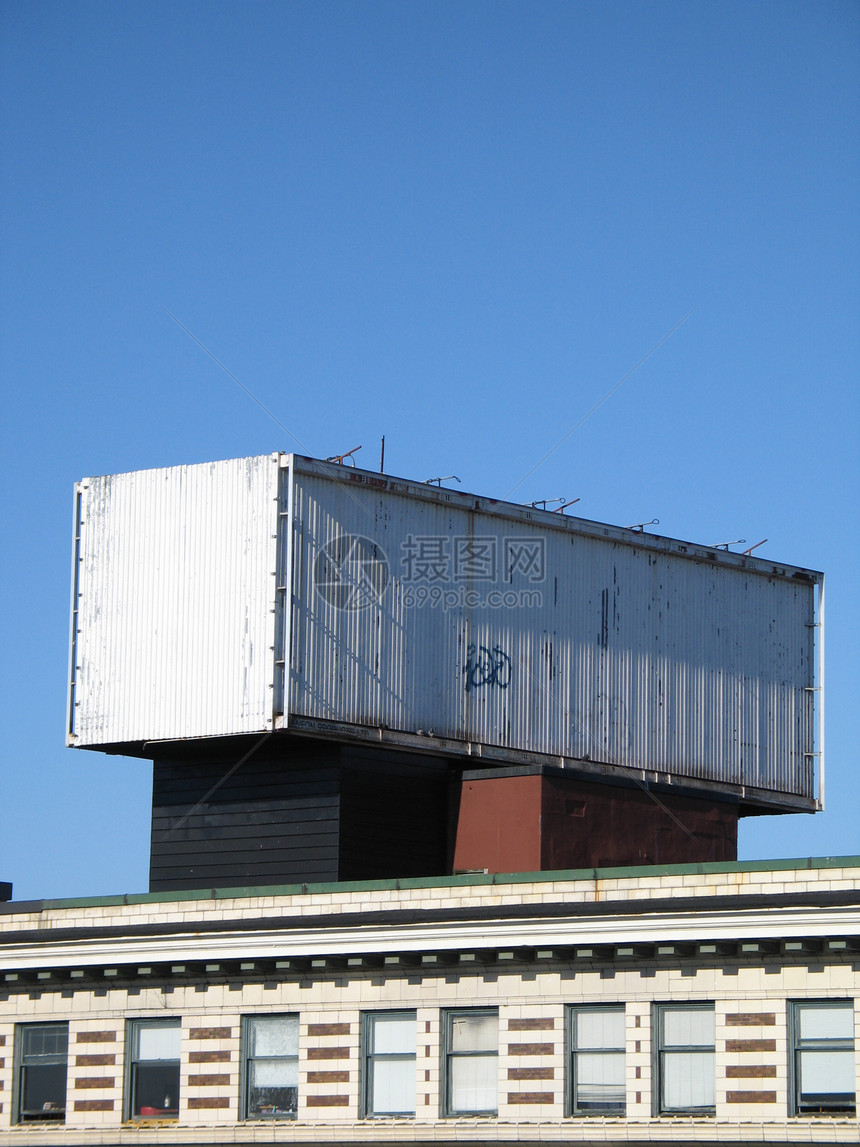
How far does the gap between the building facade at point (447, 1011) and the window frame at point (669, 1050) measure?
39 mm

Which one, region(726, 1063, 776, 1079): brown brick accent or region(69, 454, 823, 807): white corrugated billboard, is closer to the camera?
region(726, 1063, 776, 1079): brown brick accent

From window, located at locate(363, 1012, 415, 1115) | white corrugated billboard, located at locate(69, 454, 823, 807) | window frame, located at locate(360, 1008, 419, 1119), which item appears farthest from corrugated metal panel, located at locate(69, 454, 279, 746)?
window, located at locate(363, 1012, 415, 1115)

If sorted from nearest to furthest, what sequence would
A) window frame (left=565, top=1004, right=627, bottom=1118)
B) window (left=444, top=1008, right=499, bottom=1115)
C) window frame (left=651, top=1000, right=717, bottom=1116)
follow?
1. window frame (left=651, top=1000, right=717, bottom=1116)
2. window frame (left=565, top=1004, right=627, bottom=1118)
3. window (left=444, top=1008, right=499, bottom=1115)

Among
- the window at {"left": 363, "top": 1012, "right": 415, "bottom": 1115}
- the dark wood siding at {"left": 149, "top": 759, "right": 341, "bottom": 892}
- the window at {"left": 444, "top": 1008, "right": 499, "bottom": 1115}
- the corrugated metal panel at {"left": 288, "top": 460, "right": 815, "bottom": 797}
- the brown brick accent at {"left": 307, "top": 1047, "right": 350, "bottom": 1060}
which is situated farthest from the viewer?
the corrugated metal panel at {"left": 288, "top": 460, "right": 815, "bottom": 797}

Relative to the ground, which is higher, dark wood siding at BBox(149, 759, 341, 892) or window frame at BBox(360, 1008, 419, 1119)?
dark wood siding at BBox(149, 759, 341, 892)

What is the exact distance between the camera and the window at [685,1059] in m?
27.1

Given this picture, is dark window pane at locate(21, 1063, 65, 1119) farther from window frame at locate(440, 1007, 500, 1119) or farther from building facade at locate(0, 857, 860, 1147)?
window frame at locate(440, 1007, 500, 1119)

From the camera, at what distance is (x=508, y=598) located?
4081 cm

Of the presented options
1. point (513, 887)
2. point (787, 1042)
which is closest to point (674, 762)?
point (513, 887)

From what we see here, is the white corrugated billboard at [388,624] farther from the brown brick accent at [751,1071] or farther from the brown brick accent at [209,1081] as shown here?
the brown brick accent at [751,1071]

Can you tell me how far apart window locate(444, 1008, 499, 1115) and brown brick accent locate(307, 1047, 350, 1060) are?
1780 millimetres

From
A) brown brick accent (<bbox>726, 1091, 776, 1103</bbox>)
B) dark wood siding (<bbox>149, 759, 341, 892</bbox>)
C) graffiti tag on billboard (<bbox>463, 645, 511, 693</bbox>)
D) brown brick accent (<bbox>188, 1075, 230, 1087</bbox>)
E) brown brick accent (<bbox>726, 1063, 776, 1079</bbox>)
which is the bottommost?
brown brick accent (<bbox>188, 1075, 230, 1087</bbox>)

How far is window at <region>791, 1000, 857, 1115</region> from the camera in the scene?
25938 mm

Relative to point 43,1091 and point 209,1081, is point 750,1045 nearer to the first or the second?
point 209,1081
